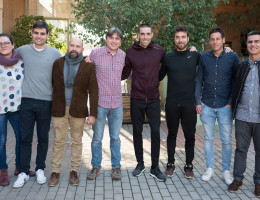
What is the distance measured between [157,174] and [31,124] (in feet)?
6.46

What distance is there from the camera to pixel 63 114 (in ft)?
12.5

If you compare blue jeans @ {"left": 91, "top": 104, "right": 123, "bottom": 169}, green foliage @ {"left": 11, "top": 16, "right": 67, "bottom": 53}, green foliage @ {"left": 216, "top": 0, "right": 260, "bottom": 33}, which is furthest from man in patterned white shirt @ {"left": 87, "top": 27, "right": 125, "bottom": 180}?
A: green foliage @ {"left": 216, "top": 0, "right": 260, "bottom": 33}

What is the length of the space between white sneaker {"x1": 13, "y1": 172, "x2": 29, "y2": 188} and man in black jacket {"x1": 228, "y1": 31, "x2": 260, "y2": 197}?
2851 mm

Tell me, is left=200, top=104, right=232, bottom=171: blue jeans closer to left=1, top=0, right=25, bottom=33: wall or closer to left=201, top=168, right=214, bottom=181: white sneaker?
left=201, top=168, right=214, bottom=181: white sneaker

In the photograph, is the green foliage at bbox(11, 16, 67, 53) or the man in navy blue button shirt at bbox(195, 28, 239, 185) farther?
the green foliage at bbox(11, 16, 67, 53)

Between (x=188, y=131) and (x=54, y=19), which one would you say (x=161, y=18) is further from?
(x=54, y=19)

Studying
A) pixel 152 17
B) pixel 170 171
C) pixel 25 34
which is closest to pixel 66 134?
pixel 170 171

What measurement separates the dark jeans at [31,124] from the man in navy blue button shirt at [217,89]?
86.4 inches

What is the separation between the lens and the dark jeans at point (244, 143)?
12.5 feet

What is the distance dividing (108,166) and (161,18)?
439cm

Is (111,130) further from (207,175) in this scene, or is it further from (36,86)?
(207,175)

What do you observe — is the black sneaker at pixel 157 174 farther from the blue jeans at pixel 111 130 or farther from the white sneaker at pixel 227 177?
the white sneaker at pixel 227 177

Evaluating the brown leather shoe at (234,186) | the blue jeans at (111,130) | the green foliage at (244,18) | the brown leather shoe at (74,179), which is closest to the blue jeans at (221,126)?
the brown leather shoe at (234,186)

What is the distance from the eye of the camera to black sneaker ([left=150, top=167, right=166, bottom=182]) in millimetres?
4172
